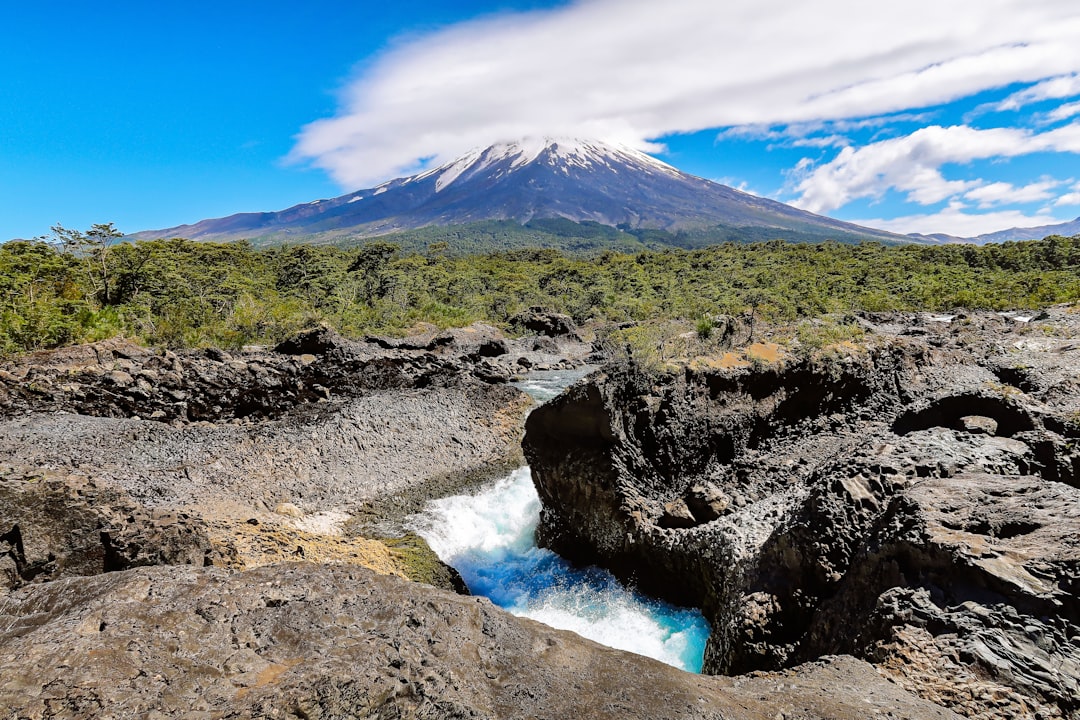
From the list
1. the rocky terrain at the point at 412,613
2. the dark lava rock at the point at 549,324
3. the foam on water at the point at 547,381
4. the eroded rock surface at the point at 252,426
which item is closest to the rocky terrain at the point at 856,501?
the rocky terrain at the point at 412,613

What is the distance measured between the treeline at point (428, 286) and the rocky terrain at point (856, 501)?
5970 millimetres

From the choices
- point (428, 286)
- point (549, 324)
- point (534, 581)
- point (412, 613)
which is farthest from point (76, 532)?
point (428, 286)

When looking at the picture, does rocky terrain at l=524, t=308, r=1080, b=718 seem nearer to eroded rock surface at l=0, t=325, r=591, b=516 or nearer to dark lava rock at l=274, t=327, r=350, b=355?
eroded rock surface at l=0, t=325, r=591, b=516

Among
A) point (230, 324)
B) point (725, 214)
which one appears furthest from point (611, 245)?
point (230, 324)

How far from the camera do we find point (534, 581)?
1004cm

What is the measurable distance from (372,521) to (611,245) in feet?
430

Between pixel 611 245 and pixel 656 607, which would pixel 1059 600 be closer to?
pixel 656 607

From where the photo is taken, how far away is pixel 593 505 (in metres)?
9.74

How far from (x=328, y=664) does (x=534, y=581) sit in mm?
6874

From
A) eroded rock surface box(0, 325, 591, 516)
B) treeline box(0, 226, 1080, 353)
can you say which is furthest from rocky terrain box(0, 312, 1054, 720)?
treeline box(0, 226, 1080, 353)

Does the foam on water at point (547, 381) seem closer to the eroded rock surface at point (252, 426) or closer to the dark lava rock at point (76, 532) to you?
the eroded rock surface at point (252, 426)

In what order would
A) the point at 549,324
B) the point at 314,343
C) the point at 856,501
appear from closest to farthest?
the point at 856,501 < the point at 314,343 < the point at 549,324

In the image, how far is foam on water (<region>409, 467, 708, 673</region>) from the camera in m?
7.86

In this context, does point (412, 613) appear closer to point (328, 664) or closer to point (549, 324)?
point (328, 664)
